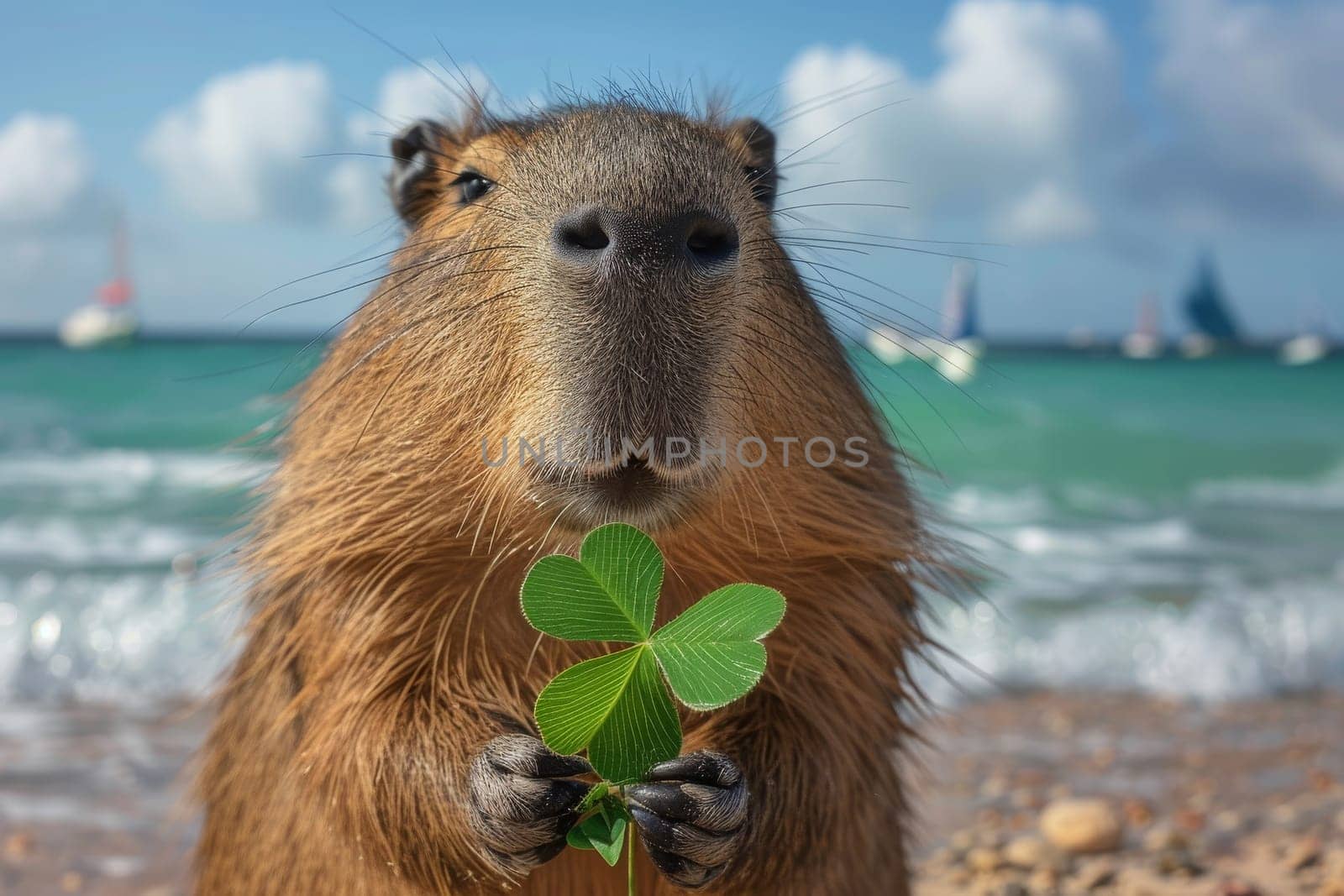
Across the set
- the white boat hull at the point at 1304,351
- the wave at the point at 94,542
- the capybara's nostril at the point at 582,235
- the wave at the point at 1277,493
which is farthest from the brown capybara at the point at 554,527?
the white boat hull at the point at 1304,351

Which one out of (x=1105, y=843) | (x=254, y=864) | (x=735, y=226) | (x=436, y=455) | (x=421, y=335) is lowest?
(x=1105, y=843)

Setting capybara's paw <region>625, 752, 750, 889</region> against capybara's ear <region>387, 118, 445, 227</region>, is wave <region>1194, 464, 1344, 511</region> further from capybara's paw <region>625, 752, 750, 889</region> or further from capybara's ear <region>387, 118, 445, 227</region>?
capybara's paw <region>625, 752, 750, 889</region>

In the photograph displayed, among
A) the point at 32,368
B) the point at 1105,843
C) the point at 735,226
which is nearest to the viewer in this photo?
the point at 735,226

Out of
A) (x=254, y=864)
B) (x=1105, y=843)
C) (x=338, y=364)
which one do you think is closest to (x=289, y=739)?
(x=254, y=864)

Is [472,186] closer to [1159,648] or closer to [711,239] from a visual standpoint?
[711,239]

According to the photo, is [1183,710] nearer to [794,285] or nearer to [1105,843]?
[1105,843]

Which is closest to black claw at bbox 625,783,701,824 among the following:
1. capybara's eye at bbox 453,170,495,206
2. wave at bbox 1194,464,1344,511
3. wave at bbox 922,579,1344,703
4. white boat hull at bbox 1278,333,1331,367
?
capybara's eye at bbox 453,170,495,206
